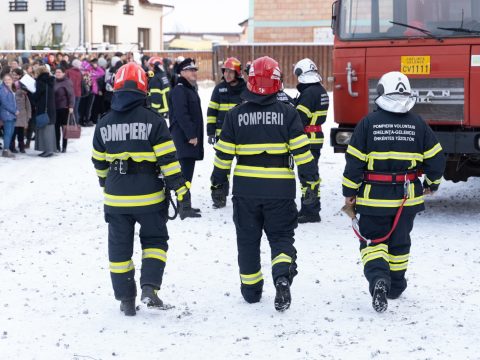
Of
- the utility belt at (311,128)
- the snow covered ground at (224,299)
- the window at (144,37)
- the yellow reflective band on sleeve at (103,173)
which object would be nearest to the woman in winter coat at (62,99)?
the snow covered ground at (224,299)

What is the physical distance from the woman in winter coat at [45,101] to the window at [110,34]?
142ft

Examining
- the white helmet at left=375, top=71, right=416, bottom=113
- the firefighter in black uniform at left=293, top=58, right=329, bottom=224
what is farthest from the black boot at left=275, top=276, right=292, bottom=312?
the firefighter in black uniform at left=293, top=58, right=329, bottom=224

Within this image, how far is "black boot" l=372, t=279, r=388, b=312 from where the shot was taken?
6635 millimetres

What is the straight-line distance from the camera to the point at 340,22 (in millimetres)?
10742

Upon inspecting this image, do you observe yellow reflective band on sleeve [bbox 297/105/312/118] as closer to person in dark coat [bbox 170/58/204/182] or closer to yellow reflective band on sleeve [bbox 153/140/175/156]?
person in dark coat [bbox 170/58/204/182]

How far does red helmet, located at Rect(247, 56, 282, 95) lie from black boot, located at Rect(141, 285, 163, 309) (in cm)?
169

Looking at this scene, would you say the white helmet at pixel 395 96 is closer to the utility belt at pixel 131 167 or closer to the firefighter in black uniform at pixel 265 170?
the firefighter in black uniform at pixel 265 170

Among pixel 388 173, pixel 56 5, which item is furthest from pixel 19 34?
pixel 388 173

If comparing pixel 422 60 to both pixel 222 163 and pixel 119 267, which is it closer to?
pixel 222 163

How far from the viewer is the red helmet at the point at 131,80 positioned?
6.61 metres

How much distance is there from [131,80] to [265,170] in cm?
121

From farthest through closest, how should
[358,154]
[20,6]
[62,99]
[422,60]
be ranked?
1. [20,6]
2. [62,99]
3. [422,60]
4. [358,154]

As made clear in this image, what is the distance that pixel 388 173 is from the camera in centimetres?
687

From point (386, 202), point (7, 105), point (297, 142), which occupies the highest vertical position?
point (7, 105)
